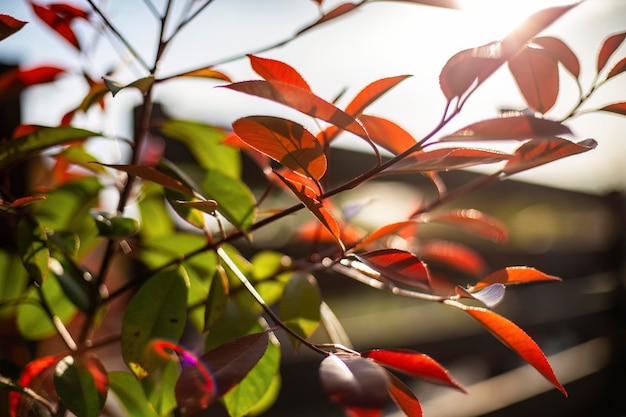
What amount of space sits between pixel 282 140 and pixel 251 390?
0.25 m

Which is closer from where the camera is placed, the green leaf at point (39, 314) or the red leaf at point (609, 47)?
the red leaf at point (609, 47)

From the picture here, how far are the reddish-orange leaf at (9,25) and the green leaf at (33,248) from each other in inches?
5.9

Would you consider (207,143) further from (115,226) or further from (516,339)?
(516,339)

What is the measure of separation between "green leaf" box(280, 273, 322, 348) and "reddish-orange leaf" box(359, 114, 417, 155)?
162mm

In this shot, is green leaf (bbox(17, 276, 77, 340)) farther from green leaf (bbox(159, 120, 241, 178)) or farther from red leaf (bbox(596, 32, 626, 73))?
red leaf (bbox(596, 32, 626, 73))

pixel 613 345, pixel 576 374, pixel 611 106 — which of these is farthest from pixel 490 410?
pixel 613 345

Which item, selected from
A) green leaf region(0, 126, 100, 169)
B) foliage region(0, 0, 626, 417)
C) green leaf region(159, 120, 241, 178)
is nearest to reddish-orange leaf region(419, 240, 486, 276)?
foliage region(0, 0, 626, 417)

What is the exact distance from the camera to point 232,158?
721mm

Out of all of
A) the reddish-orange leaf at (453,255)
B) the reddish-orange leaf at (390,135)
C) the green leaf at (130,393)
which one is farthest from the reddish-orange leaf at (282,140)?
the reddish-orange leaf at (453,255)

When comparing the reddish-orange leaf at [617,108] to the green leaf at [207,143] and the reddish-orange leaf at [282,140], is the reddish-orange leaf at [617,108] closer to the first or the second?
the reddish-orange leaf at [282,140]

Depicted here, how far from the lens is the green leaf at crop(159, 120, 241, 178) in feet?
2.26

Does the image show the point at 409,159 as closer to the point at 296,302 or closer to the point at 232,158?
the point at 296,302

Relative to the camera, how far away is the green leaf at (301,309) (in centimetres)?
54

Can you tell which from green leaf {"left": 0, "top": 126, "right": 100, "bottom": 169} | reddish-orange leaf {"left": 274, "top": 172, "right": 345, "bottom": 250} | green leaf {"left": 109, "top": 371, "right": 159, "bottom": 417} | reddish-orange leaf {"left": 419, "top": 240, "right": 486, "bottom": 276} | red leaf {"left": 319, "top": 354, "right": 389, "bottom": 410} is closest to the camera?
red leaf {"left": 319, "top": 354, "right": 389, "bottom": 410}
